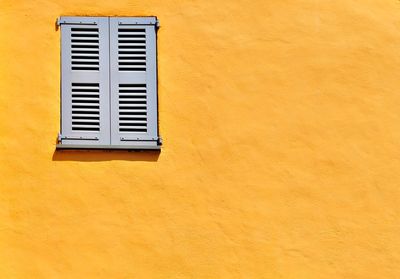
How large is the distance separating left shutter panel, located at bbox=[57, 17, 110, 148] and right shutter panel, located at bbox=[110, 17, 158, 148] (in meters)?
0.07

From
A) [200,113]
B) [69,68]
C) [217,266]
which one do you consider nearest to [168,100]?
[200,113]

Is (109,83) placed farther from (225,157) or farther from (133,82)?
(225,157)

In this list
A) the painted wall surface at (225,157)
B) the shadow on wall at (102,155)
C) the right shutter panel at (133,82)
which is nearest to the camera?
the painted wall surface at (225,157)

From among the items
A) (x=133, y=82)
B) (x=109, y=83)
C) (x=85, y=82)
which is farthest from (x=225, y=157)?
(x=85, y=82)

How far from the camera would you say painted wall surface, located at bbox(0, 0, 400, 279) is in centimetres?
914

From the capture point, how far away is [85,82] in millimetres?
9555

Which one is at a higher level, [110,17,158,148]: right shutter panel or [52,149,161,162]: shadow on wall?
[110,17,158,148]: right shutter panel

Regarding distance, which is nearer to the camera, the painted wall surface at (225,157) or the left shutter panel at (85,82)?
the painted wall surface at (225,157)

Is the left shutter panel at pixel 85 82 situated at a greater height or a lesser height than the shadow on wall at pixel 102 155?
greater

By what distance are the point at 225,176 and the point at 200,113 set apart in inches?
22.8

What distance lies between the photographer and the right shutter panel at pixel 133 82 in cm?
945

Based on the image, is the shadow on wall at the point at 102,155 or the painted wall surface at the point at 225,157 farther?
the shadow on wall at the point at 102,155

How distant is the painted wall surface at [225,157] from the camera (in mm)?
9141

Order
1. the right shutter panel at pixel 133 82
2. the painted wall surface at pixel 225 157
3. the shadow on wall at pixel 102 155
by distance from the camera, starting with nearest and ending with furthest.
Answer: the painted wall surface at pixel 225 157 → the shadow on wall at pixel 102 155 → the right shutter panel at pixel 133 82
